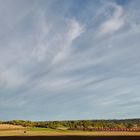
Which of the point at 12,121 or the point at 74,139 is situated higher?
the point at 12,121

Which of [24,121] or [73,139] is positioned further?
[24,121]

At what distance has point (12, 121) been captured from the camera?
157m

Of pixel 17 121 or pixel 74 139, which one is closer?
pixel 74 139

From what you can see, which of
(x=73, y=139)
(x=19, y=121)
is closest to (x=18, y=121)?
(x=19, y=121)

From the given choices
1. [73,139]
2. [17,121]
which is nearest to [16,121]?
[17,121]

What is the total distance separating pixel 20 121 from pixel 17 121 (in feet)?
3.84

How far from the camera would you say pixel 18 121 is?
154875 millimetres

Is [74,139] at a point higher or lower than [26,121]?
lower

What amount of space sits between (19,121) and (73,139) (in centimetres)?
10820

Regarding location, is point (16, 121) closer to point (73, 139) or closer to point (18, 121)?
point (18, 121)

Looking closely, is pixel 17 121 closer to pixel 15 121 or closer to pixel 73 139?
pixel 15 121

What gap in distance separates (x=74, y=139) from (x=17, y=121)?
108 m

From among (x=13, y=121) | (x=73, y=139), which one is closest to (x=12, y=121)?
(x=13, y=121)

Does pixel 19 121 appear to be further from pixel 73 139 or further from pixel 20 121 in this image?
pixel 73 139
